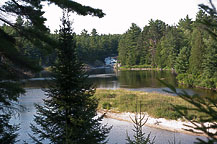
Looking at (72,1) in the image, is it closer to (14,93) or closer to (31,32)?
(31,32)

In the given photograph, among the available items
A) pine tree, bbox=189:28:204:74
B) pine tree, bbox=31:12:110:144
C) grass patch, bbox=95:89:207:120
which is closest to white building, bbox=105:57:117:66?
pine tree, bbox=189:28:204:74

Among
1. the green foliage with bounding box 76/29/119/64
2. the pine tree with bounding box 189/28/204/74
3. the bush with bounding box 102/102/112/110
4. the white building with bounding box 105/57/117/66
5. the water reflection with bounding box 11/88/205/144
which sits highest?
the green foliage with bounding box 76/29/119/64

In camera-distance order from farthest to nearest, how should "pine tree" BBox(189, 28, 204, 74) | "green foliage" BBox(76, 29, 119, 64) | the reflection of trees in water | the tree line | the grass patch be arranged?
1. "green foliage" BBox(76, 29, 119, 64)
2. "pine tree" BBox(189, 28, 204, 74)
3. the reflection of trees in water
4. the tree line
5. the grass patch

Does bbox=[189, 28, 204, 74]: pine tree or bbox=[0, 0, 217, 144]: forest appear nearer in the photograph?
bbox=[0, 0, 217, 144]: forest

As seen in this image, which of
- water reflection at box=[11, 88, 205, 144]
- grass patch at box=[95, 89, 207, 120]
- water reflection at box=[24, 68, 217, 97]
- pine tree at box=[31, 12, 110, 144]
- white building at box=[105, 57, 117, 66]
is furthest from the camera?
white building at box=[105, 57, 117, 66]

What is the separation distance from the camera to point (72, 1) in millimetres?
5602

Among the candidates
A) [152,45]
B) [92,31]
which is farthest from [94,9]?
[92,31]

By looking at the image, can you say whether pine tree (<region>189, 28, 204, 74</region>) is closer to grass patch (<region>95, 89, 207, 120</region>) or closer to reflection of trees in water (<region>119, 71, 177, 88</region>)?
reflection of trees in water (<region>119, 71, 177, 88</region>)

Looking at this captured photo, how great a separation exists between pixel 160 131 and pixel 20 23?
44.5 feet

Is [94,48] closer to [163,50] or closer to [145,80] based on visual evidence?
[163,50]

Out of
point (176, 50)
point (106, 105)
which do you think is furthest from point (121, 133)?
point (176, 50)

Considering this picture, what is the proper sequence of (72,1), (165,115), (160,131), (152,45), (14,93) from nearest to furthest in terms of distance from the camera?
(72,1) → (14,93) → (160,131) → (165,115) → (152,45)

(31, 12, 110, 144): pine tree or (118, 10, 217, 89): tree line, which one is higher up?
(118, 10, 217, 89): tree line

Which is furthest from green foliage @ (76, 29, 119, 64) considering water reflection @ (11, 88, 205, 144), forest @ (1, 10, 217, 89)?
water reflection @ (11, 88, 205, 144)
